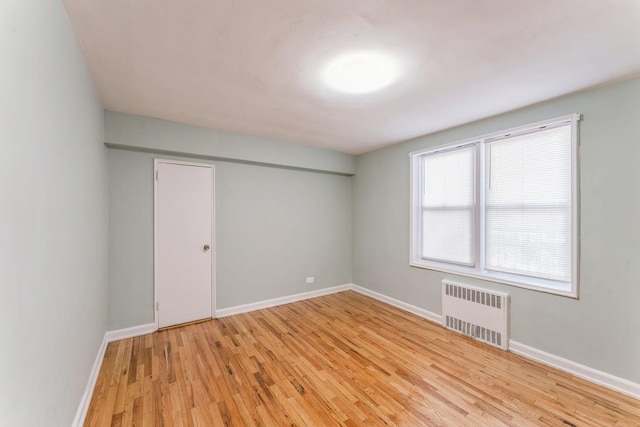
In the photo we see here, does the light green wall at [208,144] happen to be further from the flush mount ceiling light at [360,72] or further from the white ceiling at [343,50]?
the flush mount ceiling light at [360,72]

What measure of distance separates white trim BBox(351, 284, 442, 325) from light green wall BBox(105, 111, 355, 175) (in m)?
2.17

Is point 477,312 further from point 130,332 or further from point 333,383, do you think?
point 130,332

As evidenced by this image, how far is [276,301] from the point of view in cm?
408

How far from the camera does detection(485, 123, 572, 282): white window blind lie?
2498 millimetres

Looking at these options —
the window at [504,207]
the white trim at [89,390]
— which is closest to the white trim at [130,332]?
the white trim at [89,390]

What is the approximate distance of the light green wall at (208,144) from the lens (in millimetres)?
2861

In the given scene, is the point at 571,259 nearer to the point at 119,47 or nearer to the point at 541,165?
the point at 541,165

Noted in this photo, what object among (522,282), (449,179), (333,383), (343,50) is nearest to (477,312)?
(522,282)

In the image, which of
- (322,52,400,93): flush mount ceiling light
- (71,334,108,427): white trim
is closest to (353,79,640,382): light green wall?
(322,52,400,93): flush mount ceiling light

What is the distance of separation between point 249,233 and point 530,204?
11.4ft

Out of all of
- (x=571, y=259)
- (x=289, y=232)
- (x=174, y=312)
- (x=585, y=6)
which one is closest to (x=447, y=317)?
(x=571, y=259)

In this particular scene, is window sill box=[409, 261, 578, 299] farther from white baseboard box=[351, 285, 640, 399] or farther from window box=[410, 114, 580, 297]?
white baseboard box=[351, 285, 640, 399]

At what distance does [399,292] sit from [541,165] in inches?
93.8

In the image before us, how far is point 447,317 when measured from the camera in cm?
328
